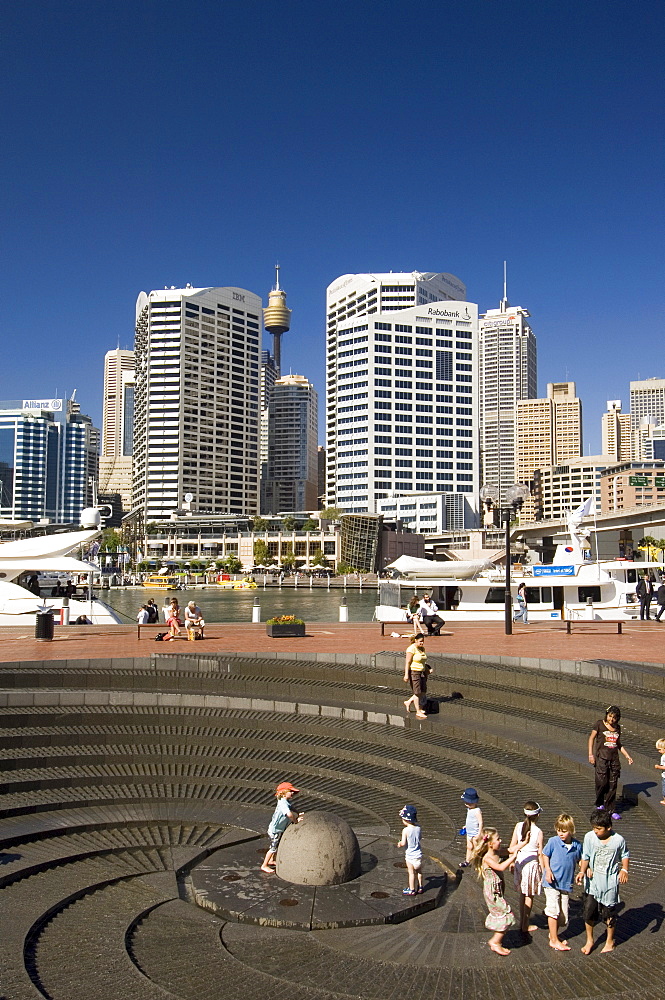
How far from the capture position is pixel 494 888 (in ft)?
24.5

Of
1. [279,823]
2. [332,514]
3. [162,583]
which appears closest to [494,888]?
[279,823]

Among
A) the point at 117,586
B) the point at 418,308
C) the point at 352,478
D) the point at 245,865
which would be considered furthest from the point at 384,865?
the point at 418,308

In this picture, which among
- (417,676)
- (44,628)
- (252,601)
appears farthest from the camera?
(252,601)

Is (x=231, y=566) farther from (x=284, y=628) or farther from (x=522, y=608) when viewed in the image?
(x=284, y=628)

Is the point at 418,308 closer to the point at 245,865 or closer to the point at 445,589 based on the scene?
the point at 445,589

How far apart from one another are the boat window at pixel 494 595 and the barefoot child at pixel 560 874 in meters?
27.8

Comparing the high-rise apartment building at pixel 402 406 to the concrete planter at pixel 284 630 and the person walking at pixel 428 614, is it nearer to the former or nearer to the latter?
the concrete planter at pixel 284 630

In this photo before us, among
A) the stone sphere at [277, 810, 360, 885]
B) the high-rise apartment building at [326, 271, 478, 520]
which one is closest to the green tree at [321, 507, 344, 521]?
the high-rise apartment building at [326, 271, 478, 520]

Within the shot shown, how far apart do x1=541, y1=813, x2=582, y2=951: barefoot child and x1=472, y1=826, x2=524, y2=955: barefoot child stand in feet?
1.26

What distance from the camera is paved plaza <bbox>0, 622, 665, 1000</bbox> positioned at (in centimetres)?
728

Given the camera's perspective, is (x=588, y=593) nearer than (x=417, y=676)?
No

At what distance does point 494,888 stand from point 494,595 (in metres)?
27.9

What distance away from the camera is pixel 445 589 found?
35.2 metres

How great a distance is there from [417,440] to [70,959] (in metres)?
172
